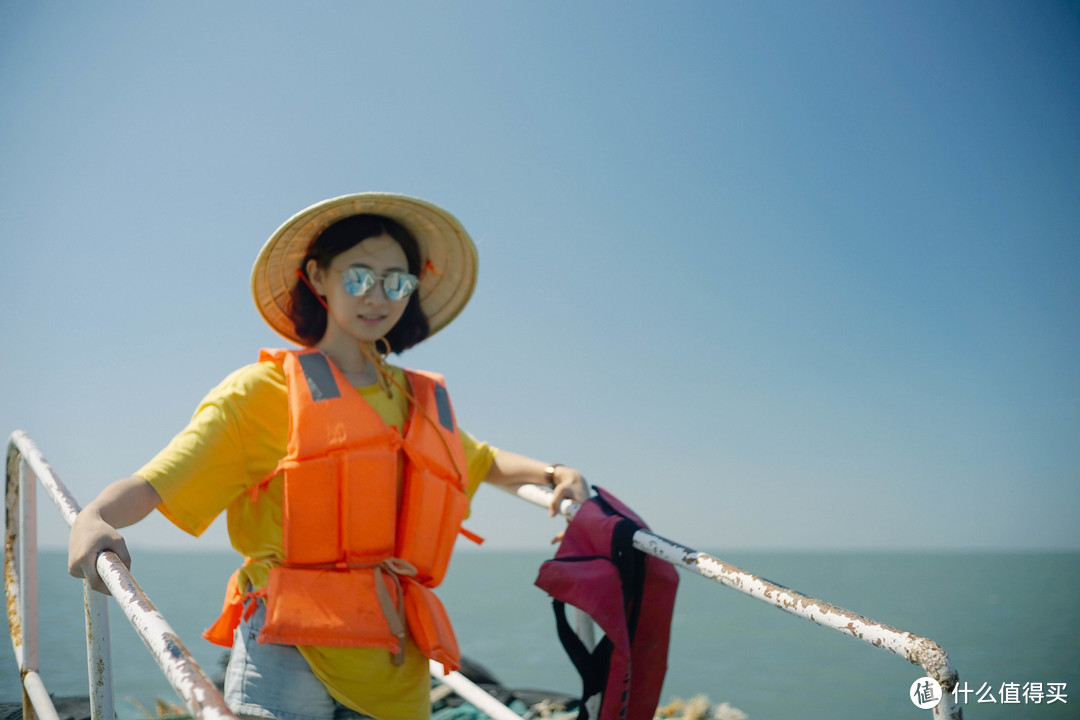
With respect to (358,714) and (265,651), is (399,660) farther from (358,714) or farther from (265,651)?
(265,651)

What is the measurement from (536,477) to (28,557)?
1.47 m

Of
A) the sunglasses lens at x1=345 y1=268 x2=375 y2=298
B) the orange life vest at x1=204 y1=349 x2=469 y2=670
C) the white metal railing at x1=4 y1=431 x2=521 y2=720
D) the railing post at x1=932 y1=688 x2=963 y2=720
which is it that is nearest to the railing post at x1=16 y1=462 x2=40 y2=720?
the white metal railing at x1=4 y1=431 x2=521 y2=720

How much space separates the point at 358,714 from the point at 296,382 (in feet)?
2.49

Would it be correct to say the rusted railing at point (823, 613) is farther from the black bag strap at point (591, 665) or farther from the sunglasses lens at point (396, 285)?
the sunglasses lens at point (396, 285)

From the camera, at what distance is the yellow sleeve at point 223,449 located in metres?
1.58

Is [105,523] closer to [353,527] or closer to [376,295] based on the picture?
[353,527]

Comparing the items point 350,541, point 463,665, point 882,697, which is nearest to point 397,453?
point 350,541

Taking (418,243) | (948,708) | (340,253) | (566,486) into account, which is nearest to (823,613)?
(948,708)

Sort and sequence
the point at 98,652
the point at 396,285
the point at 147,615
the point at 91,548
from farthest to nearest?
1. the point at 396,285
2. the point at 98,652
3. the point at 91,548
4. the point at 147,615

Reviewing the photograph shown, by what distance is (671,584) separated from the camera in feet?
6.46

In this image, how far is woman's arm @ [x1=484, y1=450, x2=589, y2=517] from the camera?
2162 millimetres

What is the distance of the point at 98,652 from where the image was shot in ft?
4.60

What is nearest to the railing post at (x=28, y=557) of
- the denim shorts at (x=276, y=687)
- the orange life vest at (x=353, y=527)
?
the orange life vest at (x=353, y=527)

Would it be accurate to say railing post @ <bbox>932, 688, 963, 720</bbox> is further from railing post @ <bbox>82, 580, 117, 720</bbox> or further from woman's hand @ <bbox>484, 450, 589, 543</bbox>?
railing post @ <bbox>82, 580, 117, 720</bbox>
